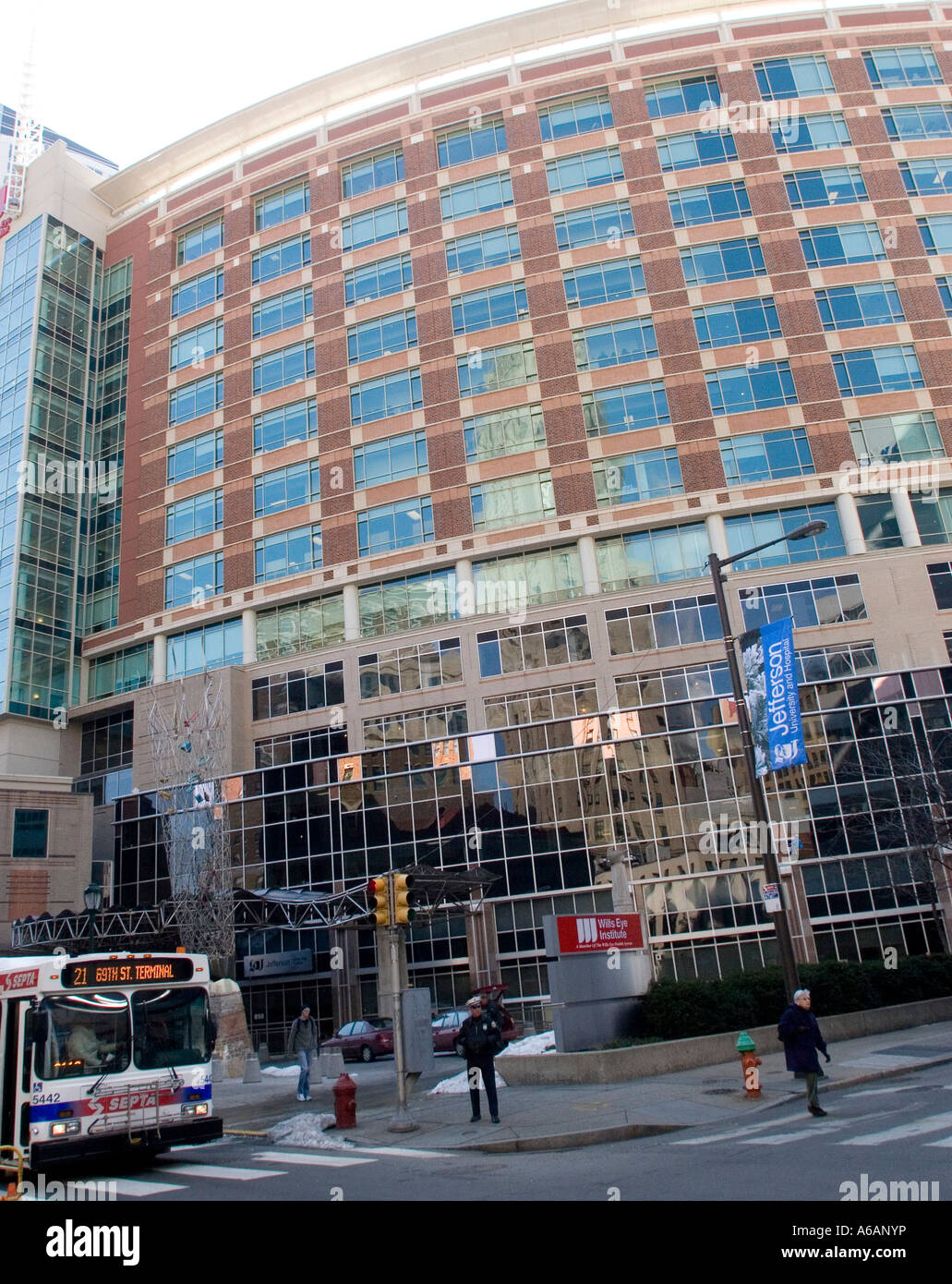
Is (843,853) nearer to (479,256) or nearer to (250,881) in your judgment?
(250,881)

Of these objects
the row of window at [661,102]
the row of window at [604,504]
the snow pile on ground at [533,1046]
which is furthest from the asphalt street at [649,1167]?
the row of window at [661,102]

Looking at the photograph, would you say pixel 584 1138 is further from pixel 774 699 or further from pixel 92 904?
pixel 92 904

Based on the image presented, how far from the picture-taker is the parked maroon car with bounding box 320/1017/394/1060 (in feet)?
103

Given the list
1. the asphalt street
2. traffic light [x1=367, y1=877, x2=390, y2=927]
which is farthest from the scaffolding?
the asphalt street

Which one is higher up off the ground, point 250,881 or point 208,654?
point 208,654

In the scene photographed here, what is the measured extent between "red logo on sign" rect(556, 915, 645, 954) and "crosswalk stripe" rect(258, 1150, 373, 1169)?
6870 mm

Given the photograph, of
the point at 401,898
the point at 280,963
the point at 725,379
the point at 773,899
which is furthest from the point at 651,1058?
the point at 725,379

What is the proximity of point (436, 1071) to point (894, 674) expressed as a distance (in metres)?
21.9

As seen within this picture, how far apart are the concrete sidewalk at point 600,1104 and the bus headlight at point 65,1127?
3990mm

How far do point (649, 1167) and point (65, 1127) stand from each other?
700 cm

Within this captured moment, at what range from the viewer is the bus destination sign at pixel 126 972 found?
1248 cm

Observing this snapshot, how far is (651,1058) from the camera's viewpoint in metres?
17.3
